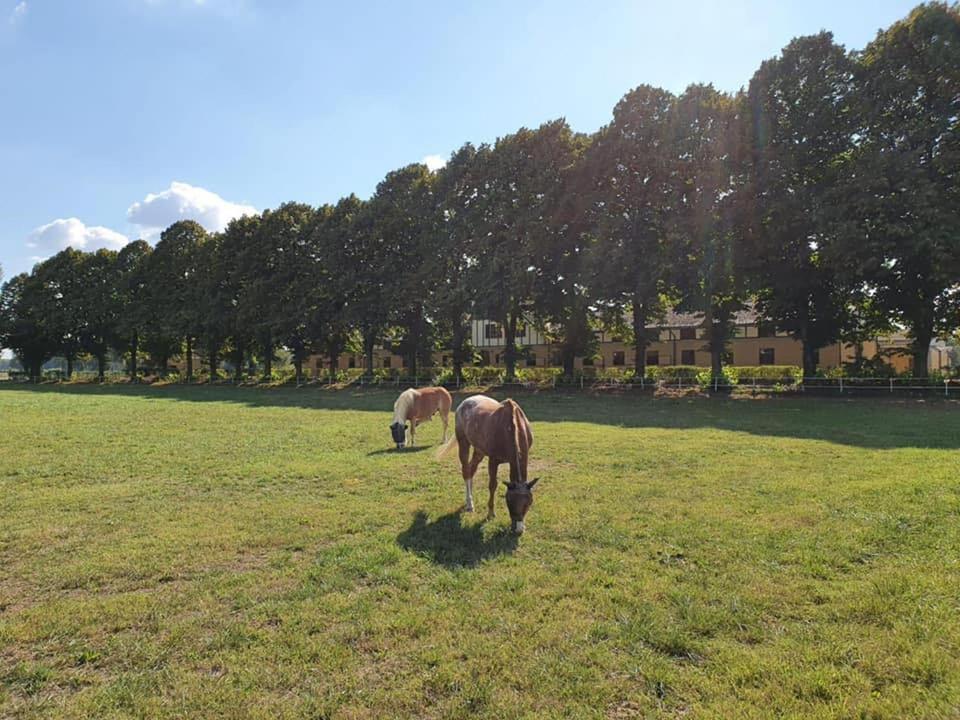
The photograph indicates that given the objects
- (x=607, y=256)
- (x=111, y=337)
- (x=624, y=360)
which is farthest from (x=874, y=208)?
(x=111, y=337)

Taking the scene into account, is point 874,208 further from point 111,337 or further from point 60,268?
Answer: point 60,268

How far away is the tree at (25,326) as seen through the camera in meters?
63.9

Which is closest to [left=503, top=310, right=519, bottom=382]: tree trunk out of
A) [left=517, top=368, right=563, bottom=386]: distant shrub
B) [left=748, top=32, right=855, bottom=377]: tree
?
[left=517, top=368, right=563, bottom=386]: distant shrub

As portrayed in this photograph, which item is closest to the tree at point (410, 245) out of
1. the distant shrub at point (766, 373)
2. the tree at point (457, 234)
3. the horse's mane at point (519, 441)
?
the tree at point (457, 234)

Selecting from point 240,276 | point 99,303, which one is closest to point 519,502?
point 240,276

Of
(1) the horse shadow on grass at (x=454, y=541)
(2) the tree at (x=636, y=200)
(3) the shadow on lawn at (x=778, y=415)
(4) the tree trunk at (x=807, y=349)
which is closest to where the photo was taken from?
(1) the horse shadow on grass at (x=454, y=541)

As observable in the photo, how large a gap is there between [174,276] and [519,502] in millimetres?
57872

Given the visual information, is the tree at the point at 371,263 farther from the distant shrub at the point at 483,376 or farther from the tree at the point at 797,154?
the tree at the point at 797,154

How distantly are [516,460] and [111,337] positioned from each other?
70.1 metres

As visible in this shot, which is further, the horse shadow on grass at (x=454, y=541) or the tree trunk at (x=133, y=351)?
the tree trunk at (x=133, y=351)

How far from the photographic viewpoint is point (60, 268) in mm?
62594

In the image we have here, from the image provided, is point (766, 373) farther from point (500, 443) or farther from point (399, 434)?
point (500, 443)

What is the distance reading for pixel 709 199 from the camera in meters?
27.5

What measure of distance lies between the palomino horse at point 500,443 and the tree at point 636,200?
21.9 metres
